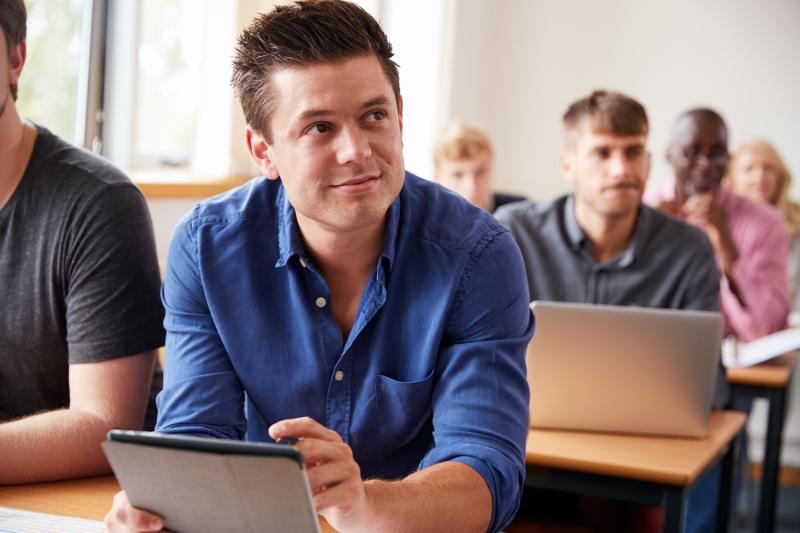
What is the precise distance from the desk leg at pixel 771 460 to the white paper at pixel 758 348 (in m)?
0.13

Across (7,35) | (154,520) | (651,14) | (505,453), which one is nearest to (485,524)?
(505,453)

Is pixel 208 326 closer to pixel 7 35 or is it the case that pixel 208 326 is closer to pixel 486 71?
pixel 7 35

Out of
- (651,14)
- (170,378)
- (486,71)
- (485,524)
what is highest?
(651,14)

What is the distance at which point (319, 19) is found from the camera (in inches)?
58.7

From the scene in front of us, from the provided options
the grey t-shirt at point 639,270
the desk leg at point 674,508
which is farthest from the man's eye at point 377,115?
the grey t-shirt at point 639,270

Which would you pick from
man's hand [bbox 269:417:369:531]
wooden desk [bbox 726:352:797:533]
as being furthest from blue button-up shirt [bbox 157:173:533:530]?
wooden desk [bbox 726:352:797:533]

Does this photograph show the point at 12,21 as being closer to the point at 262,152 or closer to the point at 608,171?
the point at 262,152

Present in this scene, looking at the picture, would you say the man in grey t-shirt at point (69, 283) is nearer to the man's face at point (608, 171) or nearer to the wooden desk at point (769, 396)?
the man's face at point (608, 171)

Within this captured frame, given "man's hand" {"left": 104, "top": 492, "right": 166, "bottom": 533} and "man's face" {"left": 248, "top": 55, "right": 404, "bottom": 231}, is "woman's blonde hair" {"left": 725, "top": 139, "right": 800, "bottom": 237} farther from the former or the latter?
"man's hand" {"left": 104, "top": 492, "right": 166, "bottom": 533}

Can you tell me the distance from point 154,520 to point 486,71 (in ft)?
15.9

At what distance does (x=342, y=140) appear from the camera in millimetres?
1458

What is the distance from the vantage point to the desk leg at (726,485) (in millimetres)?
2676

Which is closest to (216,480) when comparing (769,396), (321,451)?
(321,451)

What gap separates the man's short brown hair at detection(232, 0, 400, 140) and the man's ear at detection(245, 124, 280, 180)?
0.06 ft
